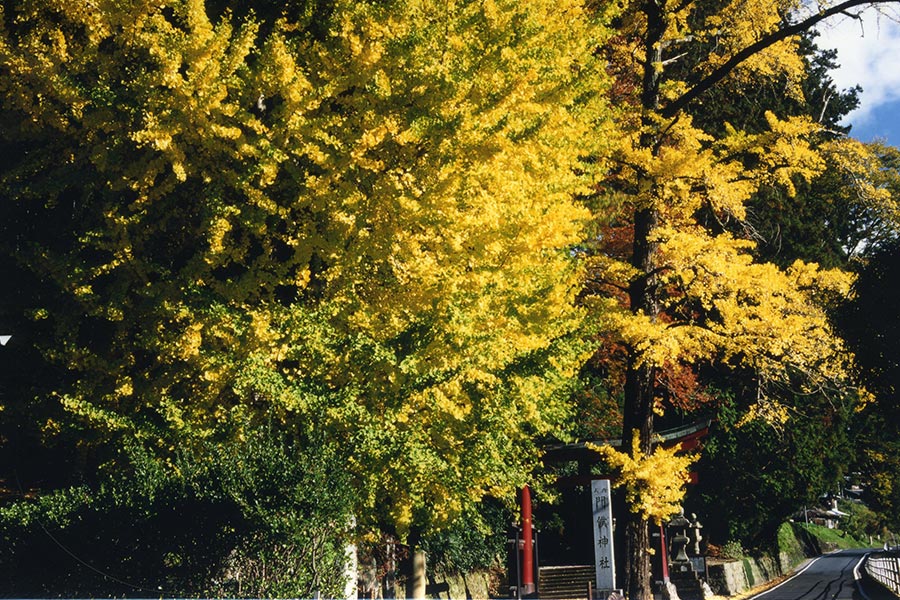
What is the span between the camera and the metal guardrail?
778 inches

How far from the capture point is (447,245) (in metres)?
8.63

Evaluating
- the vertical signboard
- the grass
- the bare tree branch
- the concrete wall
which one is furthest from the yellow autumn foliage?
the grass

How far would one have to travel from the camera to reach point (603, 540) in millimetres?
10617

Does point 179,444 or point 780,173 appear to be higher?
point 780,173

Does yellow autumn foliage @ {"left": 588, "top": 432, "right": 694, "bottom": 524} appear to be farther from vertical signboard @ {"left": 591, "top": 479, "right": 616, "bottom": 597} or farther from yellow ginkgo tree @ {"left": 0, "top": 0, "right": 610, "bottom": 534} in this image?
yellow ginkgo tree @ {"left": 0, "top": 0, "right": 610, "bottom": 534}

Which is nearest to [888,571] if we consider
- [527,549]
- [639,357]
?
[527,549]

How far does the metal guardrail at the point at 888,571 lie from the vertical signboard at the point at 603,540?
12.6m

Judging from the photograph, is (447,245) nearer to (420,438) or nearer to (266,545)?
(420,438)

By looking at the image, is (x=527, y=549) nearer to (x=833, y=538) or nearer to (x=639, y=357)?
(x=639, y=357)

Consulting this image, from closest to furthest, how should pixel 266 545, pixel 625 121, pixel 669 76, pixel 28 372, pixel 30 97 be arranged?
pixel 266 545 → pixel 30 97 → pixel 28 372 → pixel 625 121 → pixel 669 76

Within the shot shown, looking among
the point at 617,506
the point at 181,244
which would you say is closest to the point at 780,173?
the point at 617,506

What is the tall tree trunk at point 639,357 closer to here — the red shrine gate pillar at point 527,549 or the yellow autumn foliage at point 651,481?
the yellow autumn foliage at point 651,481

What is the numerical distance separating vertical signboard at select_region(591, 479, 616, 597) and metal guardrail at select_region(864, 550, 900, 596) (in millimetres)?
12620

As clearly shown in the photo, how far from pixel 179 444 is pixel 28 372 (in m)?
3.23
